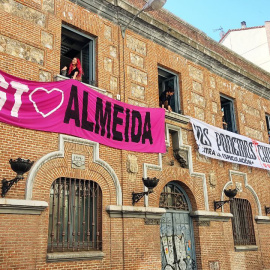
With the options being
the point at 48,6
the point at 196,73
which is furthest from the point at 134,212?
the point at 196,73

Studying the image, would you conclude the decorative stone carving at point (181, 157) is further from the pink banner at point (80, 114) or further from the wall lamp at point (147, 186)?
the wall lamp at point (147, 186)

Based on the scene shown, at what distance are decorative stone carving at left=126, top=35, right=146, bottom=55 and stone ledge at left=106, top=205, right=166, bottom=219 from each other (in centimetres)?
567

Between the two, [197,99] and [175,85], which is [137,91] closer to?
[175,85]

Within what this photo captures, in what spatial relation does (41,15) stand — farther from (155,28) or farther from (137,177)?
(137,177)

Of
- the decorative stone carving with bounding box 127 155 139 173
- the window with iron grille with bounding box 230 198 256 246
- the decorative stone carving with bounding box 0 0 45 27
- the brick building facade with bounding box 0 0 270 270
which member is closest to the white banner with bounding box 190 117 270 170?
the brick building facade with bounding box 0 0 270 270

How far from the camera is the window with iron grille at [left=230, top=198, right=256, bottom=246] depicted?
45.7 ft

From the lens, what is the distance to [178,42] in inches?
551

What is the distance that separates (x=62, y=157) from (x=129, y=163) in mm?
2324

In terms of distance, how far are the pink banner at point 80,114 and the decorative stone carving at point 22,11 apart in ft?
6.80

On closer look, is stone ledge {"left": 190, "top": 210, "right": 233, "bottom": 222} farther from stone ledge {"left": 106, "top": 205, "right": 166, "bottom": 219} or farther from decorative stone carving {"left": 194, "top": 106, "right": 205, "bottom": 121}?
decorative stone carving {"left": 194, "top": 106, "right": 205, "bottom": 121}

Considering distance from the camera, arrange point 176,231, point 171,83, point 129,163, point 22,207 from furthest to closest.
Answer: point 171,83 < point 176,231 < point 129,163 < point 22,207

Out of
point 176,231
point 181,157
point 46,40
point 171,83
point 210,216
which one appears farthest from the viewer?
point 171,83

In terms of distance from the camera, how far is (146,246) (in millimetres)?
10250

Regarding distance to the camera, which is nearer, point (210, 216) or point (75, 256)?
point (75, 256)
